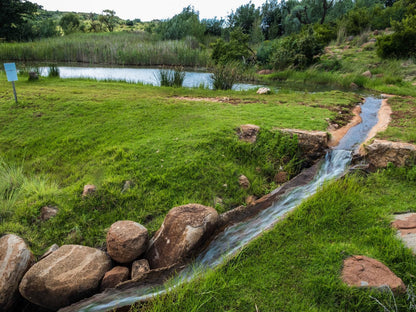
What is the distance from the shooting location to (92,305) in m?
2.54

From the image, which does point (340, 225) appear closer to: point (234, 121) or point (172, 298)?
point (172, 298)

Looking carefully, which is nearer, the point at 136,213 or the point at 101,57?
the point at 136,213

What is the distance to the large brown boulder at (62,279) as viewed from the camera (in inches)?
105

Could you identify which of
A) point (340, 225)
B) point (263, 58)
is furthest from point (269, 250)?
point (263, 58)

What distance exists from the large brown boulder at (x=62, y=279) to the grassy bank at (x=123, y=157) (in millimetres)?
546

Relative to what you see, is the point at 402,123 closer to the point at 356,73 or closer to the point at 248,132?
the point at 248,132

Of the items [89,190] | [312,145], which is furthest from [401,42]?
[89,190]

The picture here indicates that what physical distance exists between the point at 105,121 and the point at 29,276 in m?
3.92

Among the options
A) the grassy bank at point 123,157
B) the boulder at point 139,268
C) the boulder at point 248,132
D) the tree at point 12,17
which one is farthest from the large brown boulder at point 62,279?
the tree at point 12,17

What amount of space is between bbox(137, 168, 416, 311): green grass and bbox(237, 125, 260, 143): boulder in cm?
196

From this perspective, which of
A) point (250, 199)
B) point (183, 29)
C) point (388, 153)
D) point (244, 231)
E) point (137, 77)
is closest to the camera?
point (244, 231)

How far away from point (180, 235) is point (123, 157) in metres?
2.13

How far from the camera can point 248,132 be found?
5293 millimetres

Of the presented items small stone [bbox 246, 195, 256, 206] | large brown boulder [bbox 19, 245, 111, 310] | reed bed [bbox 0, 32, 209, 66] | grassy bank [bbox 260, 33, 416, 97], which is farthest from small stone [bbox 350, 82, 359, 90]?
large brown boulder [bbox 19, 245, 111, 310]
